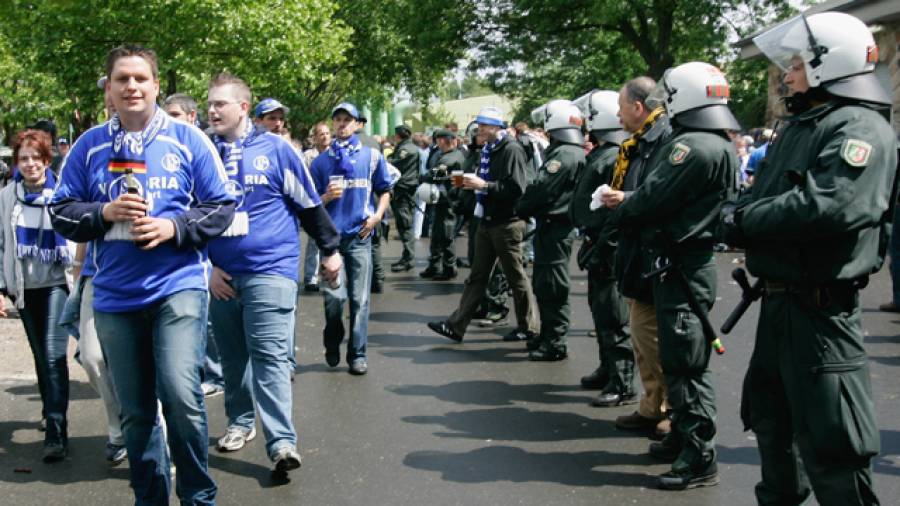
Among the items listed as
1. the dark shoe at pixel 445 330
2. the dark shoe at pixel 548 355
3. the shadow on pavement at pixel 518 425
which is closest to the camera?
the shadow on pavement at pixel 518 425

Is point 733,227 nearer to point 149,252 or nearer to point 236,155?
point 149,252

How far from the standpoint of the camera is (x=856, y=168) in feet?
11.0

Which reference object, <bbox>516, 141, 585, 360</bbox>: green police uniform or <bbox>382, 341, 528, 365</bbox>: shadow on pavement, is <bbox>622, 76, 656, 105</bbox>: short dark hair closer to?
<bbox>516, 141, 585, 360</bbox>: green police uniform

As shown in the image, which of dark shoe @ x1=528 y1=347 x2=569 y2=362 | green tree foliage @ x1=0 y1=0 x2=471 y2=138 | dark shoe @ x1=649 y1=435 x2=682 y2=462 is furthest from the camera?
green tree foliage @ x1=0 y1=0 x2=471 y2=138

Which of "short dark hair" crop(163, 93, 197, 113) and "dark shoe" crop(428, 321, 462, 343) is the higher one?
"short dark hair" crop(163, 93, 197, 113)

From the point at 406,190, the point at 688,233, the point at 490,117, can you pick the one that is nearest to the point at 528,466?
the point at 688,233

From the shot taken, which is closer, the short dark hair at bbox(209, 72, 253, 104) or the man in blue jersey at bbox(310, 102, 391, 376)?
the short dark hair at bbox(209, 72, 253, 104)

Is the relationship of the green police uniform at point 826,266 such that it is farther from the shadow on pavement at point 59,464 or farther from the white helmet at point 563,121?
the white helmet at point 563,121

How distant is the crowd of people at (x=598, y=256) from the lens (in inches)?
137

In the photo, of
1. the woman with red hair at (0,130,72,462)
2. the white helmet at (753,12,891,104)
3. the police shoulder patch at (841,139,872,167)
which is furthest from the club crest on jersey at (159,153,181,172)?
the police shoulder patch at (841,139,872,167)

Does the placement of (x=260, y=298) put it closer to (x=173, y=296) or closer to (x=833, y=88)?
(x=173, y=296)

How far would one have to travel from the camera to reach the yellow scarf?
5473mm

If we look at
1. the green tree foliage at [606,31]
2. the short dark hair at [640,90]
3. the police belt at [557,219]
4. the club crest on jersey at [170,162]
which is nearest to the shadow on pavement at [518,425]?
the police belt at [557,219]

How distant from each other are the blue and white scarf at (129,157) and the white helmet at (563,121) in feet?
13.5
